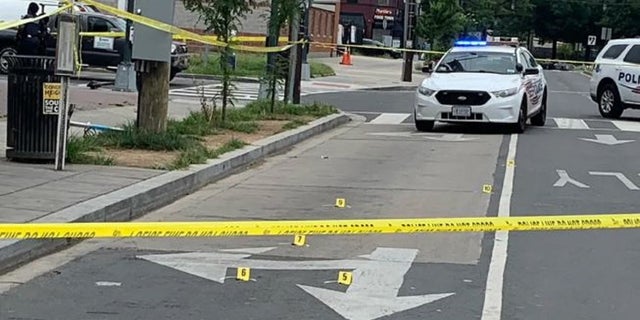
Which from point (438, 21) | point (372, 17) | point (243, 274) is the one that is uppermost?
point (372, 17)

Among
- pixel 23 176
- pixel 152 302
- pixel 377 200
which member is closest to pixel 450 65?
pixel 377 200

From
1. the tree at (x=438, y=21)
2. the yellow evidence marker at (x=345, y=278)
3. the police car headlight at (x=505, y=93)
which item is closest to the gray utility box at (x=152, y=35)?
the yellow evidence marker at (x=345, y=278)

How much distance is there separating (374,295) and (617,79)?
55.7ft

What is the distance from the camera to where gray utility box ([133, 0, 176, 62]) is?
12.9 meters

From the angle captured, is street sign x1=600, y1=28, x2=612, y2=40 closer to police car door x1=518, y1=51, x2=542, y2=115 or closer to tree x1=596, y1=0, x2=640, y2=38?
tree x1=596, y1=0, x2=640, y2=38

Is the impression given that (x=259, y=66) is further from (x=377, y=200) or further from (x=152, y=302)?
(x=152, y=302)

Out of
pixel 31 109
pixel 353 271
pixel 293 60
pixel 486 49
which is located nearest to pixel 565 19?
pixel 293 60

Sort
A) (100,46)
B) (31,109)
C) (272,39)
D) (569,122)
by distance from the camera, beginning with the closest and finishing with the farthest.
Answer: (31,109), (272,39), (569,122), (100,46)

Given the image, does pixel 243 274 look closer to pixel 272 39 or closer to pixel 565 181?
pixel 565 181

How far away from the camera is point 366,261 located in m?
8.02

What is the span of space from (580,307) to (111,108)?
13.9 m

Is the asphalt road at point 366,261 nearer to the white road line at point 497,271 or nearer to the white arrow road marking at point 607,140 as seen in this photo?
the white road line at point 497,271

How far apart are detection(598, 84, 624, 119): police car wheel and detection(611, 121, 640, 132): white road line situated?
0.71 m

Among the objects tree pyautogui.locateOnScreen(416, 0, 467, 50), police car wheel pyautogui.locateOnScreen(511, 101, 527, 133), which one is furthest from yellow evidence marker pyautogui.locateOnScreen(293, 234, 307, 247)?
tree pyautogui.locateOnScreen(416, 0, 467, 50)
